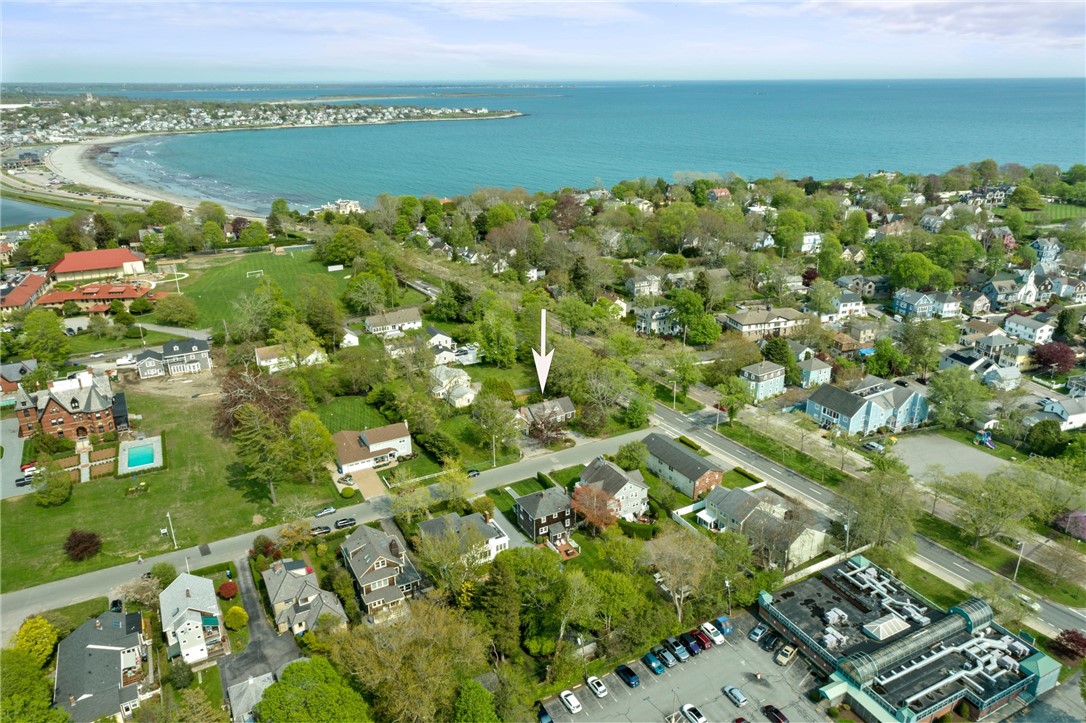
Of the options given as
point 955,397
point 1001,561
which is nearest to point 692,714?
point 1001,561

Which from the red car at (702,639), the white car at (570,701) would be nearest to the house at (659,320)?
the red car at (702,639)

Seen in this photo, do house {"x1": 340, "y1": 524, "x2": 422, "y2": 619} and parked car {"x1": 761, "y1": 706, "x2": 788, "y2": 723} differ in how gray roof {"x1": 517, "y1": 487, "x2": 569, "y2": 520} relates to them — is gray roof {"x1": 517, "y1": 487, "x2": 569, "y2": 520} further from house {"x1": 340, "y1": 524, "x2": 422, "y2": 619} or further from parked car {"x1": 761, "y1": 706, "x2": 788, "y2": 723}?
parked car {"x1": 761, "y1": 706, "x2": 788, "y2": 723}

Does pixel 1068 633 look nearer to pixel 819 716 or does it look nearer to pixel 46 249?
pixel 819 716

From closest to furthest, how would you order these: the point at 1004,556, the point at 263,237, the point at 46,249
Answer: the point at 1004,556 < the point at 46,249 < the point at 263,237

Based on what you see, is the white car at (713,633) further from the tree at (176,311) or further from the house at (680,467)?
the tree at (176,311)

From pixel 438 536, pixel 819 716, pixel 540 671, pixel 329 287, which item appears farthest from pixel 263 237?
pixel 819 716

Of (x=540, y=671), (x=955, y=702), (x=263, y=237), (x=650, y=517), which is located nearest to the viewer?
(x=955, y=702)

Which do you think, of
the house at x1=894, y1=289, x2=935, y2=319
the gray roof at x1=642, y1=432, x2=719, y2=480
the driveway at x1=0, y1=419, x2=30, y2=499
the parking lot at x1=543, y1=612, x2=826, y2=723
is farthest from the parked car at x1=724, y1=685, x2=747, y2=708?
the house at x1=894, y1=289, x2=935, y2=319
